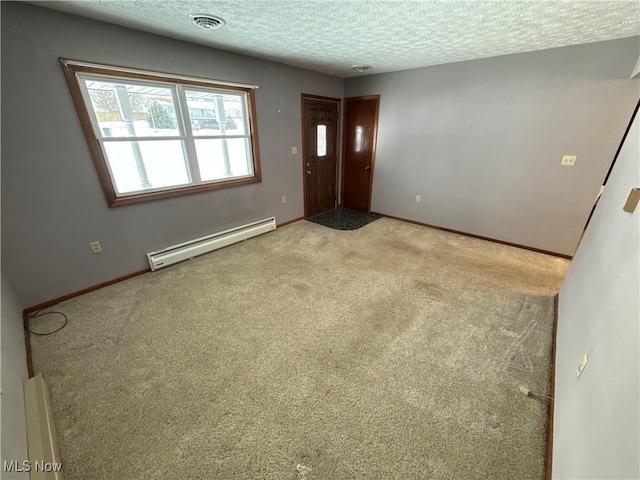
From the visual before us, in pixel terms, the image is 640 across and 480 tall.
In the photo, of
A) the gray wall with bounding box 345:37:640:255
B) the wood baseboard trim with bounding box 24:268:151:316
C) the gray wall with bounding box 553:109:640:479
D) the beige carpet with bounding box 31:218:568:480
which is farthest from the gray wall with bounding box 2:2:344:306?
the gray wall with bounding box 553:109:640:479

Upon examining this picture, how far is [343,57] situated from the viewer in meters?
3.15

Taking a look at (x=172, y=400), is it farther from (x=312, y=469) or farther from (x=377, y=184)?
(x=377, y=184)

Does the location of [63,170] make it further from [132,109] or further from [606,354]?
[606,354]

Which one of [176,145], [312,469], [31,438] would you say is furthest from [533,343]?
[176,145]

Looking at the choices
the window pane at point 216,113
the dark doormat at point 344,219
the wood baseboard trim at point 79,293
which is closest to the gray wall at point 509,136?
the dark doormat at point 344,219

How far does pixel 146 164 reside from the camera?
2.76 metres

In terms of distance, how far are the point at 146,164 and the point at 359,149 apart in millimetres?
3393

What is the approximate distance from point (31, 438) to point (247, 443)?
101 cm

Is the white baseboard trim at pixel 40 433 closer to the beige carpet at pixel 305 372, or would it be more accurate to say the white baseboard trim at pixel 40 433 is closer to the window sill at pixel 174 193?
the beige carpet at pixel 305 372

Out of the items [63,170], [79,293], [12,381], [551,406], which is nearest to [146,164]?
[63,170]

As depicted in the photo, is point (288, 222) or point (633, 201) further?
point (288, 222)

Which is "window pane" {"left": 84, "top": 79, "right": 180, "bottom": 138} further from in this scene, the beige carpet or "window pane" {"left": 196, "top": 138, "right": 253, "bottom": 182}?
the beige carpet

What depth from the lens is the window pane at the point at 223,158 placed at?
125 inches

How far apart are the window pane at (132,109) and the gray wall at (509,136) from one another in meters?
3.11
